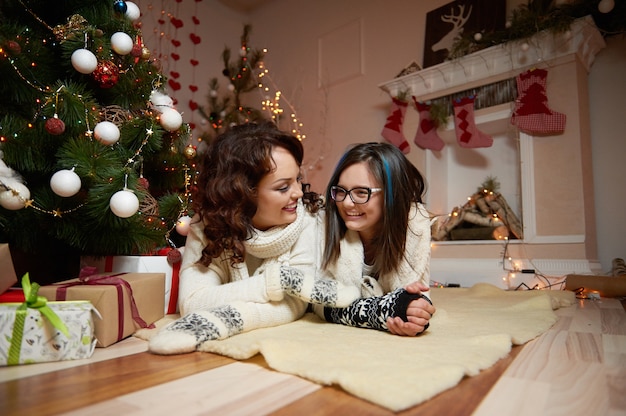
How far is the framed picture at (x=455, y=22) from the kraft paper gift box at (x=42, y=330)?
9.48ft

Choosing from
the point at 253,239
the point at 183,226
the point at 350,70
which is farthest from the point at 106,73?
the point at 350,70

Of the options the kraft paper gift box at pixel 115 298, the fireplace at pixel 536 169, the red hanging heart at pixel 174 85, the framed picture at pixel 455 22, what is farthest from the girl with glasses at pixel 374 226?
the red hanging heart at pixel 174 85

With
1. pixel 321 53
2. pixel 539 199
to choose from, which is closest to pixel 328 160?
pixel 321 53

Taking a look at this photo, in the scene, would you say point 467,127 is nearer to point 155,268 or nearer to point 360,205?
point 360,205

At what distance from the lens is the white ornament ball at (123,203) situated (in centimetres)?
118

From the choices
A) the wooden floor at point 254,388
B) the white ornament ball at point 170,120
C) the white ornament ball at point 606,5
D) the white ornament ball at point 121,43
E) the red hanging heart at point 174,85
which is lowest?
the wooden floor at point 254,388

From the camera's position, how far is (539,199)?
7.62ft

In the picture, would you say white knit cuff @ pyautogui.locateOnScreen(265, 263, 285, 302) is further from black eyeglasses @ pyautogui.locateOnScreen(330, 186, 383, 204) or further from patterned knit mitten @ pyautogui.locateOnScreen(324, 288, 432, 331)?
black eyeglasses @ pyautogui.locateOnScreen(330, 186, 383, 204)

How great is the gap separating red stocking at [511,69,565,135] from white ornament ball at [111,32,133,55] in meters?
2.16

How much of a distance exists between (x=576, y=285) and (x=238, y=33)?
4260 mm

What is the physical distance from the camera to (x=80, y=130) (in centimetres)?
128

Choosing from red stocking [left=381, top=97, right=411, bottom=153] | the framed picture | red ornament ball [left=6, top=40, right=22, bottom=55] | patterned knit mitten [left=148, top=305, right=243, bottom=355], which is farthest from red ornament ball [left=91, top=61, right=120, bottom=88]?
the framed picture

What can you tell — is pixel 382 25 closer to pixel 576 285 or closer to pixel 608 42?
pixel 608 42

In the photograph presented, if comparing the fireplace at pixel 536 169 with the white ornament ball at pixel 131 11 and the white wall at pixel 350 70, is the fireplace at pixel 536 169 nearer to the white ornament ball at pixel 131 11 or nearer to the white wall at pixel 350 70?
the white wall at pixel 350 70
